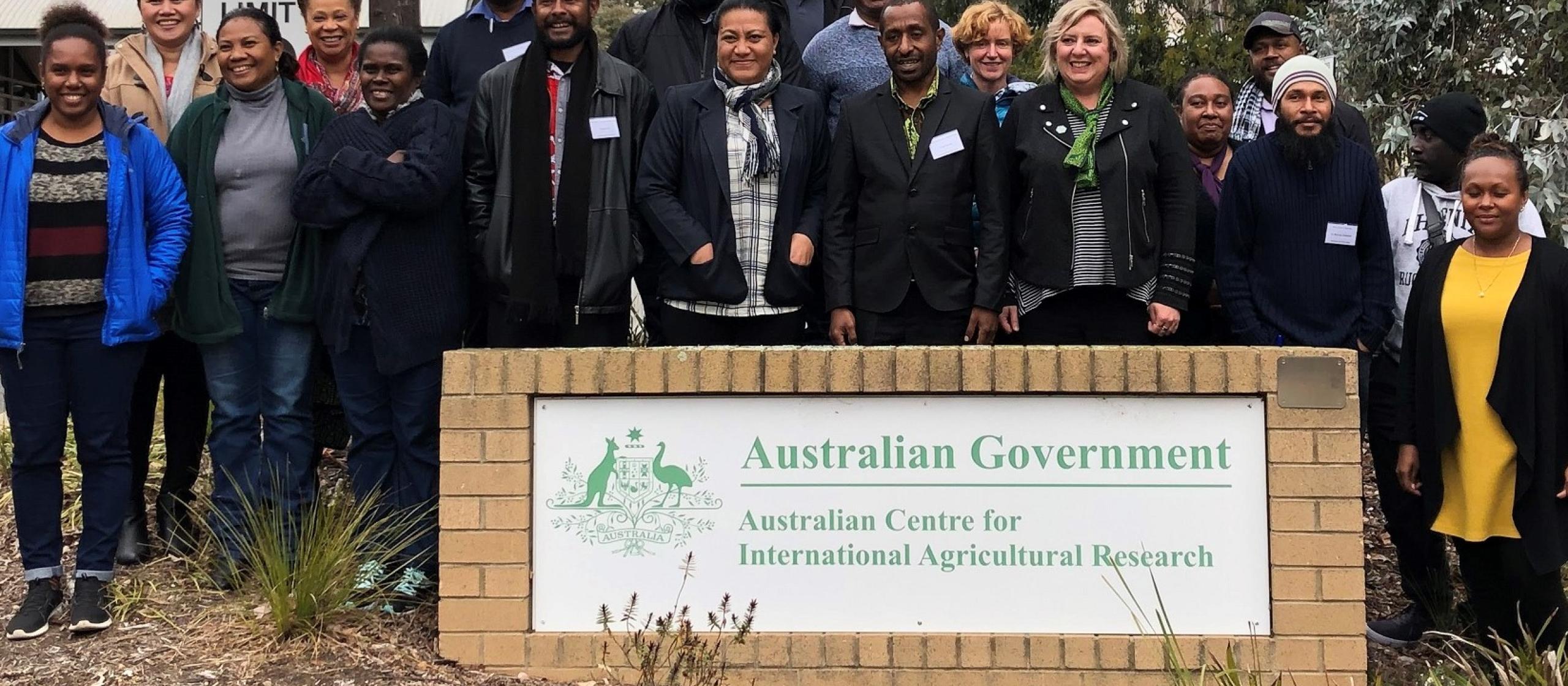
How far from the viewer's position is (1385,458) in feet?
16.1

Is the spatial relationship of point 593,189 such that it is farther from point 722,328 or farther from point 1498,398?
point 1498,398

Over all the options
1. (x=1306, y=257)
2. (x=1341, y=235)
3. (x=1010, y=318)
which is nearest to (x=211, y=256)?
(x=1010, y=318)

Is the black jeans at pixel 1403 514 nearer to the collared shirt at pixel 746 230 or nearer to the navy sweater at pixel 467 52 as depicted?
the collared shirt at pixel 746 230

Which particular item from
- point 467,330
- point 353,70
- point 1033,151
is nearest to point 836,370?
point 1033,151

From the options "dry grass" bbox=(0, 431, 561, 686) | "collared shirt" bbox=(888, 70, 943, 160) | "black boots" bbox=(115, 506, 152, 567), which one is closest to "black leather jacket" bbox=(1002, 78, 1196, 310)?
"collared shirt" bbox=(888, 70, 943, 160)

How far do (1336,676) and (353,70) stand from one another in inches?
162

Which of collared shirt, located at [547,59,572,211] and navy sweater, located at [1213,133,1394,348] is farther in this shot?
collared shirt, located at [547,59,572,211]

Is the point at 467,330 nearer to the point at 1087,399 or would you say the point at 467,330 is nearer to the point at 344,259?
the point at 344,259

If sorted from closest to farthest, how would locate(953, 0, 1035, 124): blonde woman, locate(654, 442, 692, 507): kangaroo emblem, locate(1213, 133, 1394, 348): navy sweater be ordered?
1. locate(654, 442, 692, 507): kangaroo emblem
2. locate(1213, 133, 1394, 348): navy sweater
3. locate(953, 0, 1035, 124): blonde woman

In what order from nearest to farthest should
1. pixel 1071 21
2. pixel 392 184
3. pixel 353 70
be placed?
pixel 392 184
pixel 1071 21
pixel 353 70

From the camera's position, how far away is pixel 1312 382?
410 cm

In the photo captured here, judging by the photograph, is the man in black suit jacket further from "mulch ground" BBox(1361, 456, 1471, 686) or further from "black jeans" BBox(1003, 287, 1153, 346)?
"mulch ground" BBox(1361, 456, 1471, 686)

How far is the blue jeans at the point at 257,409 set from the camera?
4.84 m

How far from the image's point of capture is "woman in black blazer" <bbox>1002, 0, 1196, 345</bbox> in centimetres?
466
